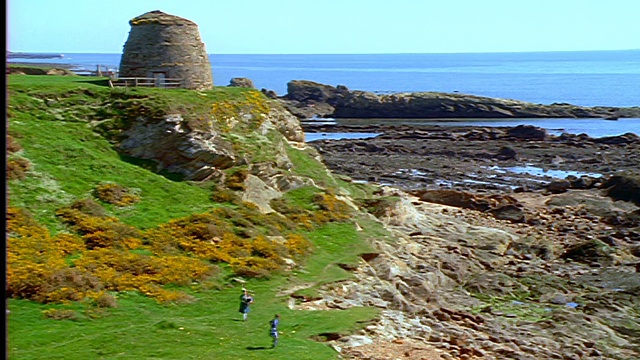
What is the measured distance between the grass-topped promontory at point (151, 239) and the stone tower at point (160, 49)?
1.78 m

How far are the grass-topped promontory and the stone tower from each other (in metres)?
1.78

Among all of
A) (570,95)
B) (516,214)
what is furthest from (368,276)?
(570,95)

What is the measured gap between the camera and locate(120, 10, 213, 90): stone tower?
35.5 metres

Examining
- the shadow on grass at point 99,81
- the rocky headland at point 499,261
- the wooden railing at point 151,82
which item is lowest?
the rocky headland at point 499,261

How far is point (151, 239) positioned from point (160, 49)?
1280cm

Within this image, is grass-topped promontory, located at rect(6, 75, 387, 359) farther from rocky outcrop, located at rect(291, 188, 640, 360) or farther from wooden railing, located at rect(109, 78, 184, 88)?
wooden railing, located at rect(109, 78, 184, 88)

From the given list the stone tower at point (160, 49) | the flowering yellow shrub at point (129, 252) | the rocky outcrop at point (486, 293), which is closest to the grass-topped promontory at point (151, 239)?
the flowering yellow shrub at point (129, 252)

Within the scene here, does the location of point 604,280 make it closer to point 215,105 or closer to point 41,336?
point 215,105

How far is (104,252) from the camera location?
23312 millimetres

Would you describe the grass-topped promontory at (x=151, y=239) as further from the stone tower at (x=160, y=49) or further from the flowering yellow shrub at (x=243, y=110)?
the stone tower at (x=160, y=49)

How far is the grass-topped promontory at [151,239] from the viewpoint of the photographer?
18828 millimetres

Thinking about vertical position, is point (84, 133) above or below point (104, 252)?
above

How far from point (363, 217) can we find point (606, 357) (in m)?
13.1

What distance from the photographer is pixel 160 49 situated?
35.5m
